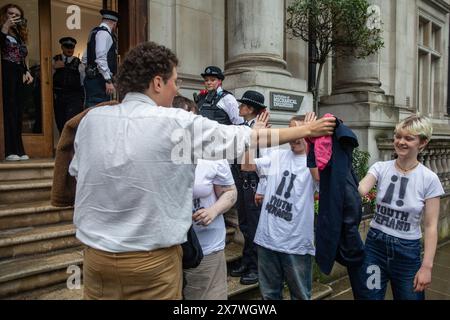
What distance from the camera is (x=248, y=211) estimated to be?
4070mm

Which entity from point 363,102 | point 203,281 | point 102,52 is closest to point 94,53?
point 102,52

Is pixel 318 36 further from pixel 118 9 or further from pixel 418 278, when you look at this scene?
pixel 418 278

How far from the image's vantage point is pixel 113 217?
65.4 inches

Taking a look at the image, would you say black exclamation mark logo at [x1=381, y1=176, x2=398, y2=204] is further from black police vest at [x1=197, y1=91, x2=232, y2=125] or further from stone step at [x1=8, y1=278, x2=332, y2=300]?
black police vest at [x1=197, y1=91, x2=232, y2=125]

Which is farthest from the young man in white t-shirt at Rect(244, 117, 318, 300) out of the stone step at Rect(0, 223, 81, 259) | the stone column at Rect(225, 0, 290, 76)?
the stone column at Rect(225, 0, 290, 76)

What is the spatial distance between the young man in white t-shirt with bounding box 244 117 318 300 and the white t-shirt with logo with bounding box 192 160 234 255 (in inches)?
22.9

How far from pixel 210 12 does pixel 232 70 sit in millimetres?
1566

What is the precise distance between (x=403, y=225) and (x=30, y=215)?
11.7ft

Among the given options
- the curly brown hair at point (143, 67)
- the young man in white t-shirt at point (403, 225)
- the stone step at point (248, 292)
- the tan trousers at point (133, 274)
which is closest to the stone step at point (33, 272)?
the stone step at point (248, 292)

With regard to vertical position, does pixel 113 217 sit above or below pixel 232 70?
below

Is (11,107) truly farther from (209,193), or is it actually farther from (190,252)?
(190,252)

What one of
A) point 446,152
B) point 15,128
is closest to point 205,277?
point 15,128

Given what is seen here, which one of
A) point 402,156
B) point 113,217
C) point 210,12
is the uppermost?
point 210,12

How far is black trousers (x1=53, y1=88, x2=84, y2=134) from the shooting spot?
21.1 feet
